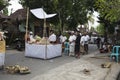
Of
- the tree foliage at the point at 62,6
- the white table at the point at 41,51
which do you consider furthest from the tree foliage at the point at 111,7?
the tree foliage at the point at 62,6

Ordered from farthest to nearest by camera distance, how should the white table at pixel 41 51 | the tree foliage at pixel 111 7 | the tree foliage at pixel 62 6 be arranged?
the tree foliage at pixel 62 6 → the tree foliage at pixel 111 7 → the white table at pixel 41 51

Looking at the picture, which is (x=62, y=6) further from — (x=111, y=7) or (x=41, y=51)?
(x=41, y=51)

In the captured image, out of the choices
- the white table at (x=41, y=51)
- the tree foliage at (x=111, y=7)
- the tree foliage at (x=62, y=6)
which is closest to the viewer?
the white table at (x=41, y=51)

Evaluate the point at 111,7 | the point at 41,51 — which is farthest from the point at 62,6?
the point at 41,51

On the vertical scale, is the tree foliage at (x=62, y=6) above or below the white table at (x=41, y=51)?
above

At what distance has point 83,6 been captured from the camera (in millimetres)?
34750

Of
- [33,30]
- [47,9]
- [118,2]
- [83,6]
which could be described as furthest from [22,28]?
[118,2]

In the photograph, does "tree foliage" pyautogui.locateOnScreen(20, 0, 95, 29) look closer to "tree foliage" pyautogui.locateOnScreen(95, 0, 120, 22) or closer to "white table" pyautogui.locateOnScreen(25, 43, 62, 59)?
"tree foliage" pyautogui.locateOnScreen(95, 0, 120, 22)

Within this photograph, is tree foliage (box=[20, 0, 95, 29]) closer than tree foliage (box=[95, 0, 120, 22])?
No

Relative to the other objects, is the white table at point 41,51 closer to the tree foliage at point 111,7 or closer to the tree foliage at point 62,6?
the tree foliage at point 111,7

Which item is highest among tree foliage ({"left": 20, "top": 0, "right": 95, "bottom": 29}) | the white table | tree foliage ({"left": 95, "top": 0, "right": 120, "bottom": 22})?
tree foliage ({"left": 20, "top": 0, "right": 95, "bottom": 29})

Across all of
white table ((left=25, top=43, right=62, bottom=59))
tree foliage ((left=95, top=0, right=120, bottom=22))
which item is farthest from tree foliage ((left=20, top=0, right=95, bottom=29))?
white table ((left=25, top=43, right=62, bottom=59))

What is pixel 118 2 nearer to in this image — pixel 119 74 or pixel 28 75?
pixel 119 74

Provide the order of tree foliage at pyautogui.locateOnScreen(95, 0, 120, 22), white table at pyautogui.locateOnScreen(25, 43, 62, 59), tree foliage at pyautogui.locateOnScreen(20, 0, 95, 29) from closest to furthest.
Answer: white table at pyautogui.locateOnScreen(25, 43, 62, 59)
tree foliage at pyautogui.locateOnScreen(95, 0, 120, 22)
tree foliage at pyautogui.locateOnScreen(20, 0, 95, 29)
